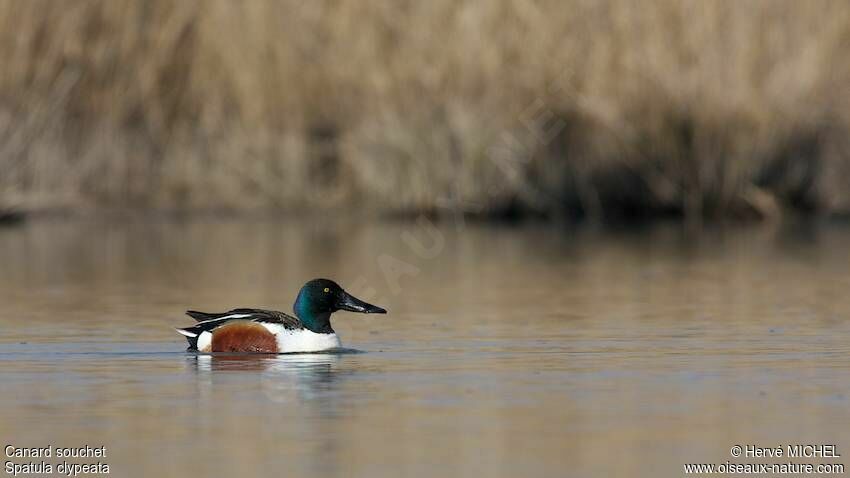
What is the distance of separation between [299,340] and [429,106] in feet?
29.0

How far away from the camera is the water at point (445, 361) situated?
6527 millimetres

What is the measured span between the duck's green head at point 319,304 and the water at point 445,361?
24cm

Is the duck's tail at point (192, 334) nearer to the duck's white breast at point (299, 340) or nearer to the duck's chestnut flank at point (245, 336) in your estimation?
the duck's chestnut flank at point (245, 336)

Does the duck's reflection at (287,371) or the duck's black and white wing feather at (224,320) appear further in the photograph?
the duck's black and white wing feather at (224,320)

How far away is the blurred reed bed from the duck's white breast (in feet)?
27.4

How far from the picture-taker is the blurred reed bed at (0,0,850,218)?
57.6 feet

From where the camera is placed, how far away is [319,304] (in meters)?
9.52

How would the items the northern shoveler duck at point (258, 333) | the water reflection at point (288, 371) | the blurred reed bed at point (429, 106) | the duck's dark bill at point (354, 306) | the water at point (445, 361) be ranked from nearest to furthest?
the water at point (445, 361)
the water reflection at point (288, 371)
the northern shoveler duck at point (258, 333)
the duck's dark bill at point (354, 306)
the blurred reed bed at point (429, 106)

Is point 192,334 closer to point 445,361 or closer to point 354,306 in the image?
point 354,306

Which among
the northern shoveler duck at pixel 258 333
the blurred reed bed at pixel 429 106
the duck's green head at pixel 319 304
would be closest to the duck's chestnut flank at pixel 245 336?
the northern shoveler duck at pixel 258 333

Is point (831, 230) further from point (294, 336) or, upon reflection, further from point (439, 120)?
point (294, 336)

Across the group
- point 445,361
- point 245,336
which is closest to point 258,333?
point 245,336

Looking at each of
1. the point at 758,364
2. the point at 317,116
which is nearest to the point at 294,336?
the point at 758,364

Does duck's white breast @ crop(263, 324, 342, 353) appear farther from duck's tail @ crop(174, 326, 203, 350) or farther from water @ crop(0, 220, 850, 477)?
duck's tail @ crop(174, 326, 203, 350)
